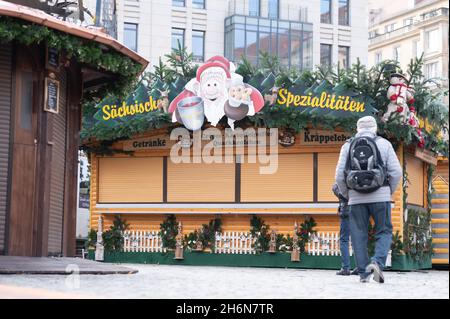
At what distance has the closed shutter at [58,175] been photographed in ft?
43.4

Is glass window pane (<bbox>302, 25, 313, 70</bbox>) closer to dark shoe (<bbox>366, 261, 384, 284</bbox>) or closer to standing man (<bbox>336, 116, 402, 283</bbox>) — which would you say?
standing man (<bbox>336, 116, 402, 283</bbox>)

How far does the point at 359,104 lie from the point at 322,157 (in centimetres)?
165

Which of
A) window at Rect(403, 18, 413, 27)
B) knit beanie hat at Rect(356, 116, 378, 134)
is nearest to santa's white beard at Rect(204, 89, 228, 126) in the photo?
knit beanie hat at Rect(356, 116, 378, 134)

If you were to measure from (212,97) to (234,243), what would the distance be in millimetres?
3457

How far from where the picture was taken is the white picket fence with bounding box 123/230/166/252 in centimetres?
2166

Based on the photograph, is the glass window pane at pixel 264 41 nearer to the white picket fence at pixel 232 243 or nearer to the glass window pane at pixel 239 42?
the glass window pane at pixel 239 42

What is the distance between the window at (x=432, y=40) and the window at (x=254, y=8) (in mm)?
33891

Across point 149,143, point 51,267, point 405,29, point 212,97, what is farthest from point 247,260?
point 405,29

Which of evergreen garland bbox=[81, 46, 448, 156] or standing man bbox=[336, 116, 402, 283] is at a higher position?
evergreen garland bbox=[81, 46, 448, 156]

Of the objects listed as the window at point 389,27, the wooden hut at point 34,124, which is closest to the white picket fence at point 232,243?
the wooden hut at point 34,124

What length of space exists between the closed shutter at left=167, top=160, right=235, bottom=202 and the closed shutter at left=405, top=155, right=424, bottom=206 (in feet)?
13.6

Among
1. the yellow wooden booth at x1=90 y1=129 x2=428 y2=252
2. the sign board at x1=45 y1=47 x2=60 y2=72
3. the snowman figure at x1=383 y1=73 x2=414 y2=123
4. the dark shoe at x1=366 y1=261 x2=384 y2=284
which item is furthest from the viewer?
the yellow wooden booth at x1=90 y1=129 x2=428 y2=252

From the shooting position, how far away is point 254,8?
52719 millimetres
